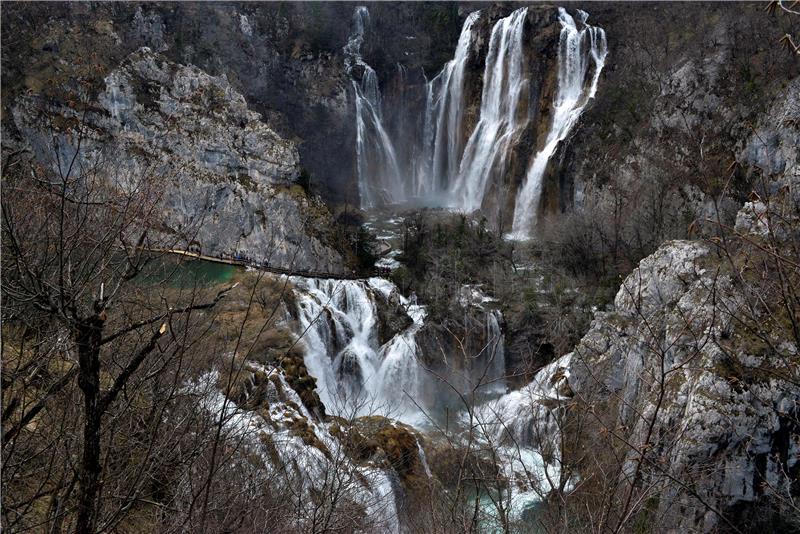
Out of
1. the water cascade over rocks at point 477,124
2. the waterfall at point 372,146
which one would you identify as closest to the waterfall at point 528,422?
the water cascade over rocks at point 477,124

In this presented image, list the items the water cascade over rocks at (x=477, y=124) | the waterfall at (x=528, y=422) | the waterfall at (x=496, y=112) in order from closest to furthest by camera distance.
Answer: the waterfall at (x=528, y=422), the water cascade over rocks at (x=477, y=124), the waterfall at (x=496, y=112)

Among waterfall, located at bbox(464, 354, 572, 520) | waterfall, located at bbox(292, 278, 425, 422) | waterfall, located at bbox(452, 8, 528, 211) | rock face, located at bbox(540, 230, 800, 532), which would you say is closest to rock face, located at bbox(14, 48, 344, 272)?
waterfall, located at bbox(292, 278, 425, 422)

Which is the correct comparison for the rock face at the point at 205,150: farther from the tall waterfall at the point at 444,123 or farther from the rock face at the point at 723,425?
the rock face at the point at 723,425

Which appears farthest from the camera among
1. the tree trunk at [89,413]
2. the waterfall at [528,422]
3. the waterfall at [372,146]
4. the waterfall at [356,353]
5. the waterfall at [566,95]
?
the waterfall at [372,146]

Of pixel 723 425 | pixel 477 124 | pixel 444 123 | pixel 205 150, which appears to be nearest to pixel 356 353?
pixel 723 425

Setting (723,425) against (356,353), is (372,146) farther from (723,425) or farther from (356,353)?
(723,425)
